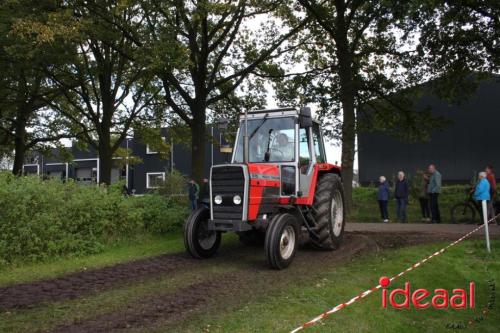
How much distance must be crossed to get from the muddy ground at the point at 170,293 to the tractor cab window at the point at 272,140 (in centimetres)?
194

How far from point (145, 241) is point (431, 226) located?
8026mm

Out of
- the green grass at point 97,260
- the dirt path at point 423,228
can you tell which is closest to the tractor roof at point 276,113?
the green grass at point 97,260

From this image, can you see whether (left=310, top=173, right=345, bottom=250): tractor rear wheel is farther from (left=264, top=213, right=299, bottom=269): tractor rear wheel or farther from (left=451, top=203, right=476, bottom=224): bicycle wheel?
(left=451, top=203, right=476, bottom=224): bicycle wheel

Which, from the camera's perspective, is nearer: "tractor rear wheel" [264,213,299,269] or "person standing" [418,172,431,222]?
"tractor rear wheel" [264,213,299,269]

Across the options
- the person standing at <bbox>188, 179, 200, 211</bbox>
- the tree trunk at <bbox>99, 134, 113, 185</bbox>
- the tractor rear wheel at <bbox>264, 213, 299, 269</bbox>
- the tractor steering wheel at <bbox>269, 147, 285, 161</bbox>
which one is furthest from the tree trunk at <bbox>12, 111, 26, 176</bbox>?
the tractor rear wheel at <bbox>264, 213, 299, 269</bbox>

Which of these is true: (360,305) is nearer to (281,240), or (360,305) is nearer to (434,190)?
(281,240)

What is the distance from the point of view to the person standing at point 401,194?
15.9 m

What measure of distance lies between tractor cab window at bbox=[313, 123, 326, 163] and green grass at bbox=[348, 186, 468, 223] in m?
6.83

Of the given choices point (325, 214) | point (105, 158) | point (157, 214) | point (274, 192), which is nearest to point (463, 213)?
point (325, 214)

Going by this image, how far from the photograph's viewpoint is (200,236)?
31.2 feet

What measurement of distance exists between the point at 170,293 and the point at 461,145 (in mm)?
27758

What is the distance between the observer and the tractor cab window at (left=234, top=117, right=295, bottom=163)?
31.0 ft

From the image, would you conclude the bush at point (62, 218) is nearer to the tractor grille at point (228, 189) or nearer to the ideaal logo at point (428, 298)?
the tractor grille at point (228, 189)

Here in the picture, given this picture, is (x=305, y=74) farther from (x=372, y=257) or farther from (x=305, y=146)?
(x=372, y=257)
